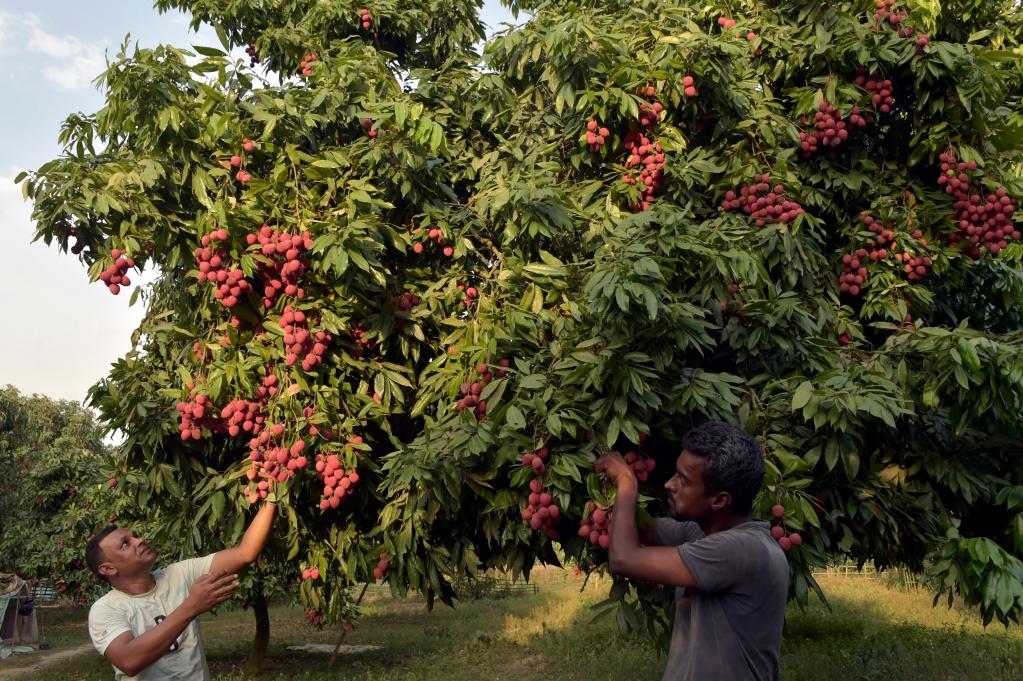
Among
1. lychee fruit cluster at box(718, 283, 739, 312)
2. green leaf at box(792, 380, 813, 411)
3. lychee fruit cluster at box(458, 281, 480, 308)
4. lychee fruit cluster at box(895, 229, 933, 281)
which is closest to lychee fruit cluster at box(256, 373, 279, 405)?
lychee fruit cluster at box(458, 281, 480, 308)

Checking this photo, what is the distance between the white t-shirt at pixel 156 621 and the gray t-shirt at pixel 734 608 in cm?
197

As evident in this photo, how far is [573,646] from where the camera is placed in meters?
15.6

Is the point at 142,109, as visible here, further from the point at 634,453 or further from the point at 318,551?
the point at 634,453

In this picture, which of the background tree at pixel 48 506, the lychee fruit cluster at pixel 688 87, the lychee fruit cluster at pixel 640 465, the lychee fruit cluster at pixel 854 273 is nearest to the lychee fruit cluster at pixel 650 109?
the lychee fruit cluster at pixel 688 87

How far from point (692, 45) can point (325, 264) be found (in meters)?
2.68

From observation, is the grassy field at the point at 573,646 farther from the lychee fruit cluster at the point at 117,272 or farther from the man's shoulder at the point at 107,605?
the man's shoulder at the point at 107,605

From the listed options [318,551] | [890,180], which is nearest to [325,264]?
[318,551]

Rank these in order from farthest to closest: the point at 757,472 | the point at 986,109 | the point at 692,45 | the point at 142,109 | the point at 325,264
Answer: the point at 986,109 < the point at 692,45 < the point at 142,109 < the point at 325,264 < the point at 757,472

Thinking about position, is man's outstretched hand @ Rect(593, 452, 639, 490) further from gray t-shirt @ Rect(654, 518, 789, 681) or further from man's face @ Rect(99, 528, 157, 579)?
man's face @ Rect(99, 528, 157, 579)

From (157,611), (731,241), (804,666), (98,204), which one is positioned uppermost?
(98,204)

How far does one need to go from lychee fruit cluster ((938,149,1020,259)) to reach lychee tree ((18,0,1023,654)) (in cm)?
2

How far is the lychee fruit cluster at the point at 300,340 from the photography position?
4516 mm

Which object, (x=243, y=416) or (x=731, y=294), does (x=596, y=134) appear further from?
(x=243, y=416)

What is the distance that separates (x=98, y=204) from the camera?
4504 mm
